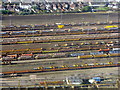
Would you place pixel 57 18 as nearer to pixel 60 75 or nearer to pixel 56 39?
pixel 56 39

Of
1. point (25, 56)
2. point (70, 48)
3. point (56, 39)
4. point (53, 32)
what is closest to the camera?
point (25, 56)

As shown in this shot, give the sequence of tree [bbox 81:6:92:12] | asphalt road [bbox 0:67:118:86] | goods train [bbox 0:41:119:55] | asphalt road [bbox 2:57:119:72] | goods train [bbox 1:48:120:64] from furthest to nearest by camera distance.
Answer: tree [bbox 81:6:92:12] < goods train [bbox 0:41:119:55] < goods train [bbox 1:48:120:64] < asphalt road [bbox 2:57:119:72] < asphalt road [bbox 0:67:118:86]

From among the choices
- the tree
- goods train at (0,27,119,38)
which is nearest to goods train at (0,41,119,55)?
goods train at (0,27,119,38)

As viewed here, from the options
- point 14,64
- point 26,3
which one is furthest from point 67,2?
point 14,64

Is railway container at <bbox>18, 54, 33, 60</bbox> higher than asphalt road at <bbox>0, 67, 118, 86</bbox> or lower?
higher

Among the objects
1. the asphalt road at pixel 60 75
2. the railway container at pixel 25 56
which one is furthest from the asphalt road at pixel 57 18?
the asphalt road at pixel 60 75

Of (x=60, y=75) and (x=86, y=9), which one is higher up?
(x=86, y=9)

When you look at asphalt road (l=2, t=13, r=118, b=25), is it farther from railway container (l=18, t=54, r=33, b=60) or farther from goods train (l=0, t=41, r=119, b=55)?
railway container (l=18, t=54, r=33, b=60)

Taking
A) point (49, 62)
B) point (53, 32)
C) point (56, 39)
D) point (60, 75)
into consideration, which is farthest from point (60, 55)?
point (53, 32)

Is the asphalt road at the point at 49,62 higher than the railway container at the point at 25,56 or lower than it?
lower

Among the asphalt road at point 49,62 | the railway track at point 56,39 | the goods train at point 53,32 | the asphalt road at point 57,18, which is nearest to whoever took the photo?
the asphalt road at point 49,62

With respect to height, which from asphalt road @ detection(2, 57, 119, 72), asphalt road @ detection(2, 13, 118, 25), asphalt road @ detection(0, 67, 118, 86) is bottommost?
asphalt road @ detection(0, 67, 118, 86)

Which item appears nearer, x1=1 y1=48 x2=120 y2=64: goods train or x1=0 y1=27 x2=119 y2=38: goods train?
x1=1 y1=48 x2=120 y2=64: goods train

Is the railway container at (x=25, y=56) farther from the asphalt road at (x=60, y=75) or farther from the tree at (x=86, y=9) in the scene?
the tree at (x=86, y=9)
